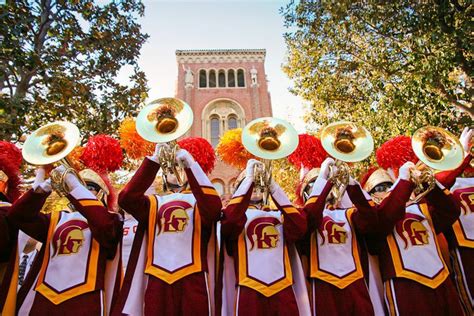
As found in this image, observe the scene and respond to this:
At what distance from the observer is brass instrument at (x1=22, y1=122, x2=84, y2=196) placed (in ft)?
10.6

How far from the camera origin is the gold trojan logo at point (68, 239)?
329cm

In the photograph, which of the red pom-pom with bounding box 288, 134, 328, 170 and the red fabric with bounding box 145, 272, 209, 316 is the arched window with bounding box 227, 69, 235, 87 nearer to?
the red pom-pom with bounding box 288, 134, 328, 170

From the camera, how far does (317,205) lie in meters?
3.47

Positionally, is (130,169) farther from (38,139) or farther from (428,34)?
(428,34)

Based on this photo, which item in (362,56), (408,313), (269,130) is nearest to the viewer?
(408,313)

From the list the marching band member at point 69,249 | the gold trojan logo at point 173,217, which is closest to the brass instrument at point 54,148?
the marching band member at point 69,249

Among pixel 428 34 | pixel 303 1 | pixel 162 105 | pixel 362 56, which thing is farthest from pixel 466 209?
pixel 303 1

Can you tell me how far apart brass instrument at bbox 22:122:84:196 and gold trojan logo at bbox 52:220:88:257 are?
361mm

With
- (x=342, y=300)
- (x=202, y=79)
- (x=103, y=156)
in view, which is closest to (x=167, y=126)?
(x=103, y=156)

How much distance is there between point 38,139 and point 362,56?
280 inches

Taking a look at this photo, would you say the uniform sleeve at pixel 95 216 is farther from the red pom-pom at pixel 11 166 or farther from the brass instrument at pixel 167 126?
the red pom-pom at pixel 11 166

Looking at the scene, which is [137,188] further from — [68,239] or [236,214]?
[236,214]

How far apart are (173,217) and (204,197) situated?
1.06 ft

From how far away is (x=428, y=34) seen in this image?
6.62m
